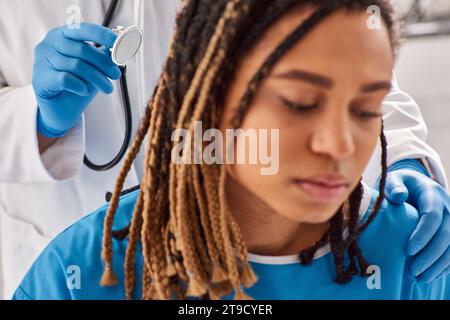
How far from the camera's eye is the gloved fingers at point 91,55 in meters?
0.96

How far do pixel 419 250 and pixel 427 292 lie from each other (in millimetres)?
89

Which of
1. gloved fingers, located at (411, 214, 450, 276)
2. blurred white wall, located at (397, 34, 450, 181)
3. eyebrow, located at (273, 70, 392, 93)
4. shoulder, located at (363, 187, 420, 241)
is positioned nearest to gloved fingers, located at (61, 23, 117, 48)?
eyebrow, located at (273, 70, 392, 93)

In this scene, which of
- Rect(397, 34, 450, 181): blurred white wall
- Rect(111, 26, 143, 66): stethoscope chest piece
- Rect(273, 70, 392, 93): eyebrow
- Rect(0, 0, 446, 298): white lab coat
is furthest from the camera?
Rect(397, 34, 450, 181): blurred white wall

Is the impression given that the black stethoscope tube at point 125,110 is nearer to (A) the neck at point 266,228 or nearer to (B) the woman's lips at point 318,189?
(A) the neck at point 266,228

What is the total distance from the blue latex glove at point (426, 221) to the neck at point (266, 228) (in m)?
0.15

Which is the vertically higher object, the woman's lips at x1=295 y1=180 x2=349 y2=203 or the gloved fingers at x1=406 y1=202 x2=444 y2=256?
the woman's lips at x1=295 y1=180 x2=349 y2=203

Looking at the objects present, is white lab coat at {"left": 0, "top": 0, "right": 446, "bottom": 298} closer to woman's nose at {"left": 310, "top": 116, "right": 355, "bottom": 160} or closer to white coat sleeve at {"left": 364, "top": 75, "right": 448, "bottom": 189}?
white coat sleeve at {"left": 364, "top": 75, "right": 448, "bottom": 189}

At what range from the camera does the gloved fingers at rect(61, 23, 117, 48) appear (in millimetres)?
909

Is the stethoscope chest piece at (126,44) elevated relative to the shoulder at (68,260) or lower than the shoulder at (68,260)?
elevated

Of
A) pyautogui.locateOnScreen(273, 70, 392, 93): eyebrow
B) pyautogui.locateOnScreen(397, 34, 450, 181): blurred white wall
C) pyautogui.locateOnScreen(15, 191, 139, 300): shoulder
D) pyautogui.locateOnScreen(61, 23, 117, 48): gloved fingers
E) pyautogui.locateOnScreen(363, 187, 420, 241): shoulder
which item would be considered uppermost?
pyautogui.locateOnScreen(397, 34, 450, 181): blurred white wall

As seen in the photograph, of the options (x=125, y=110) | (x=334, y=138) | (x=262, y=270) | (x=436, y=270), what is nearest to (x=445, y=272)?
(x=436, y=270)

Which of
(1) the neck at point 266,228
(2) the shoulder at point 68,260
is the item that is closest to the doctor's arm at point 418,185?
(1) the neck at point 266,228

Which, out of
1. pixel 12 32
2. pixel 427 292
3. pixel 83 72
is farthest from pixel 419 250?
pixel 12 32
